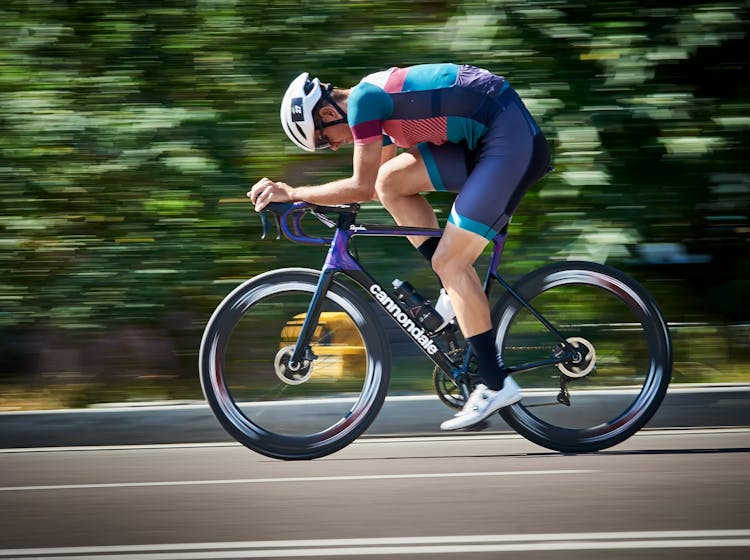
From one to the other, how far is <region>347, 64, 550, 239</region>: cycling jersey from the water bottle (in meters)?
0.46

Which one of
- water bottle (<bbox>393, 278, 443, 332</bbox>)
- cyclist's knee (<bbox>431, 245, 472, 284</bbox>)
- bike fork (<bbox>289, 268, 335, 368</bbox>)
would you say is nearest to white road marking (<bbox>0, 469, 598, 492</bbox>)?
bike fork (<bbox>289, 268, 335, 368</bbox>)

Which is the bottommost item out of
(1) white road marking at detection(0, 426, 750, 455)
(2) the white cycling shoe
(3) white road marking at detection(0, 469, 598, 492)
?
(1) white road marking at detection(0, 426, 750, 455)

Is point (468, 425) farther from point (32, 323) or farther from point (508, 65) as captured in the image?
point (32, 323)

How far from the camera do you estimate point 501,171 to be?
5.73m

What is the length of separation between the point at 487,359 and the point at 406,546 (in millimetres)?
1594

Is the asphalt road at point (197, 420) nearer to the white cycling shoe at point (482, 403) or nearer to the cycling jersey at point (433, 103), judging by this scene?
the white cycling shoe at point (482, 403)

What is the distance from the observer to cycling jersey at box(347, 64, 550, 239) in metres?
5.70

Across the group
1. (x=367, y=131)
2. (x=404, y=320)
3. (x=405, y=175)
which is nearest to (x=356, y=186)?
(x=367, y=131)

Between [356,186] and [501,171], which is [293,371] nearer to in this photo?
[356,186]

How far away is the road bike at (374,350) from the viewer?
19.5ft

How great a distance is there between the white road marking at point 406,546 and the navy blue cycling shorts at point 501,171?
1.74 metres

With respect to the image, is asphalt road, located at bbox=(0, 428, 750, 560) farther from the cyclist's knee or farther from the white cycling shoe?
the cyclist's knee

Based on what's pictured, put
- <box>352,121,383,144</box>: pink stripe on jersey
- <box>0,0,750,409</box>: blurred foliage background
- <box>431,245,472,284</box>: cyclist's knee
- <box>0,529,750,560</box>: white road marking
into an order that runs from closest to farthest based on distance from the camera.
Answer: <box>0,529,750,560</box>: white road marking, <box>352,121,383,144</box>: pink stripe on jersey, <box>431,245,472,284</box>: cyclist's knee, <box>0,0,750,409</box>: blurred foliage background

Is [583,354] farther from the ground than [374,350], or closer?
closer
